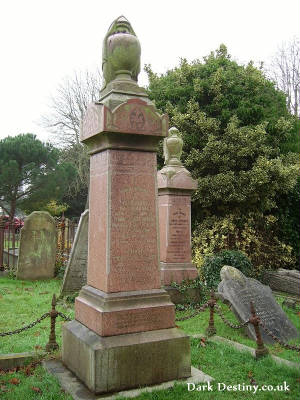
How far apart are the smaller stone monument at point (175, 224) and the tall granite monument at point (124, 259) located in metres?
3.89

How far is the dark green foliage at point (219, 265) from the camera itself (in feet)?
31.0

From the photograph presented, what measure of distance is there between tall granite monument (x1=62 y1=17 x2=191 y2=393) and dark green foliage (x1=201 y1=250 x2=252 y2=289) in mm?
5412

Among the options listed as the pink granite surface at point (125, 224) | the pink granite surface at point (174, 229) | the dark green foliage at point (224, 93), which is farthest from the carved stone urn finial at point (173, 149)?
the pink granite surface at point (125, 224)

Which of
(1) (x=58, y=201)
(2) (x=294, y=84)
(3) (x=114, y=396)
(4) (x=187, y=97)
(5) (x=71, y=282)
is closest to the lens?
(3) (x=114, y=396)

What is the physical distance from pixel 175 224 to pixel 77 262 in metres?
2.38

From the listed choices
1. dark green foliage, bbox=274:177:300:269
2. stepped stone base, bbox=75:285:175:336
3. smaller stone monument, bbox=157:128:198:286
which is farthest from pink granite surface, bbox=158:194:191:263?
dark green foliage, bbox=274:177:300:269

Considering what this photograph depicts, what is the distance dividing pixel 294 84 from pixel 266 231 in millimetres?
14760

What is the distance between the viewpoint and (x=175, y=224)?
837 centimetres

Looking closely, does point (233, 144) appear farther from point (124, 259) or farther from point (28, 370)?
point (28, 370)

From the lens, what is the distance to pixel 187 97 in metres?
13.0

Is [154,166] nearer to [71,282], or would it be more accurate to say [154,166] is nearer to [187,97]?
[71,282]

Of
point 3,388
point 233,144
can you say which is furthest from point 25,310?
point 233,144

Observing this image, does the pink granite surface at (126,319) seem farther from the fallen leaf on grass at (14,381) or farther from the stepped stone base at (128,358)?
the fallen leaf on grass at (14,381)

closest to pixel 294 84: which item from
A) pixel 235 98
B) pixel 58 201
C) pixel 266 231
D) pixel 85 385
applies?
pixel 235 98
